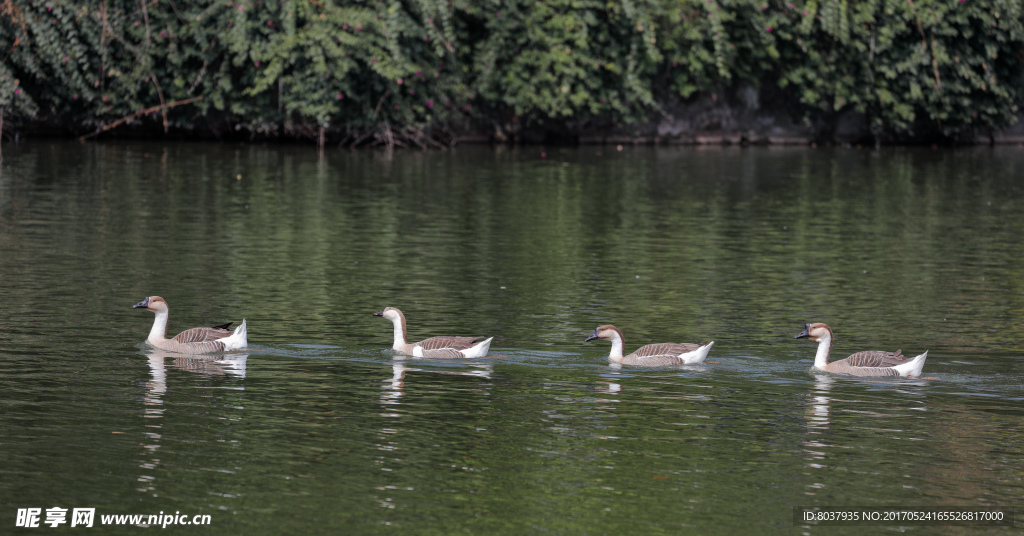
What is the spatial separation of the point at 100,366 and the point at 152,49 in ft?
96.1

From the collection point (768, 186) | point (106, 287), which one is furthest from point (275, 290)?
point (768, 186)

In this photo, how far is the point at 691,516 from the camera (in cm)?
1048

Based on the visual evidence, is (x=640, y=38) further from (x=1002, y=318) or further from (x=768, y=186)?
(x=1002, y=318)

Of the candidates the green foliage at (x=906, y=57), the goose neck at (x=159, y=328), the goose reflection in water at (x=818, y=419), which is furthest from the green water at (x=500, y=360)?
the green foliage at (x=906, y=57)

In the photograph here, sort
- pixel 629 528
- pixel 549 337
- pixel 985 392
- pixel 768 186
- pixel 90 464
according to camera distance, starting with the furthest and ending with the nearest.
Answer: pixel 768 186 < pixel 549 337 < pixel 985 392 < pixel 90 464 < pixel 629 528

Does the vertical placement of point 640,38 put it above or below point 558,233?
above

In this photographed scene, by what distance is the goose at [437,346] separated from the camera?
1553cm

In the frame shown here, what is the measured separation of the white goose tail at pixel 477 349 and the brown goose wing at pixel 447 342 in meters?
0.05

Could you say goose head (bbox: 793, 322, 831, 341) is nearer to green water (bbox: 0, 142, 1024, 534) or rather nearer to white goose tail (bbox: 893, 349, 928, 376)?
green water (bbox: 0, 142, 1024, 534)

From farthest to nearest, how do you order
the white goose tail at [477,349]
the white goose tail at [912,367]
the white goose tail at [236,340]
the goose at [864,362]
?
the white goose tail at [236,340] → the white goose tail at [477,349] → the goose at [864,362] → the white goose tail at [912,367]

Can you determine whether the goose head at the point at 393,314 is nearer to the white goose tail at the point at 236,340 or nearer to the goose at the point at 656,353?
the white goose tail at the point at 236,340

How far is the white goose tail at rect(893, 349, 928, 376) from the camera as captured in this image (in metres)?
14.7

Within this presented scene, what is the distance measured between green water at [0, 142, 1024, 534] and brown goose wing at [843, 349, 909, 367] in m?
0.26

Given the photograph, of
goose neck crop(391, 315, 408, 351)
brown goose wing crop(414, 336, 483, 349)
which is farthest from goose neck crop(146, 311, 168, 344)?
brown goose wing crop(414, 336, 483, 349)
